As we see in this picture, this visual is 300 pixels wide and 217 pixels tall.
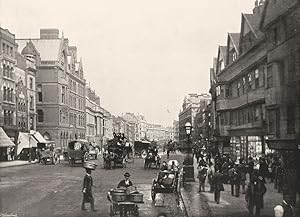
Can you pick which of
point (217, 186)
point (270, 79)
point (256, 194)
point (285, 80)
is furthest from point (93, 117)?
point (285, 80)

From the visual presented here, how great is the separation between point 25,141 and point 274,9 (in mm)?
38771

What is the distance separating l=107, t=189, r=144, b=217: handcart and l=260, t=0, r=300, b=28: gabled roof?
6.86 metres

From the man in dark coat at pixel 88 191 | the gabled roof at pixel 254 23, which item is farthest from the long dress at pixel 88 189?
the gabled roof at pixel 254 23

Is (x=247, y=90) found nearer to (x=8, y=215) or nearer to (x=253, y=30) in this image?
(x=253, y=30)

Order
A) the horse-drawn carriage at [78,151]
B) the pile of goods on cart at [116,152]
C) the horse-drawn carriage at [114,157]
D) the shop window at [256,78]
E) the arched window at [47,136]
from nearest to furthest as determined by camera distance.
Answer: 1. the shop window at [256,78]
2. the pile of goods on cart at [116,152]
3. the horse-drawn carriage at [114,157]
4. the horse-drawn carriage at [78,151]
5. the arched window at [47,136]

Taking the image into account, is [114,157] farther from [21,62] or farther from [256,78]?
[21,62]

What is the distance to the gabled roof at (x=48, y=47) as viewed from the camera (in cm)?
2541

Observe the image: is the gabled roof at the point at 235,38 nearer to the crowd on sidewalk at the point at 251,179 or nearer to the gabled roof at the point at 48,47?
the crowd on sidewalk at the point at 251,179

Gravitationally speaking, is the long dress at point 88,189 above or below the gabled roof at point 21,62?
below

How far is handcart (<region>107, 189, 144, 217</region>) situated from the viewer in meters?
12.4

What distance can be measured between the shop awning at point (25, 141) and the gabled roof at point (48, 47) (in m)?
8.75

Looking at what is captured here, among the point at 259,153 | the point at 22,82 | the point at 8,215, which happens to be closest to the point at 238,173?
the point at 259,153

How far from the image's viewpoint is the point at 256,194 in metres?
12.9

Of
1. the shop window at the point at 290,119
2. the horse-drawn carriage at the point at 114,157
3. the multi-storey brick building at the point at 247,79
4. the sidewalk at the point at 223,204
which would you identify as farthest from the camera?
the horse-drawn carriage at the point at 114,157
